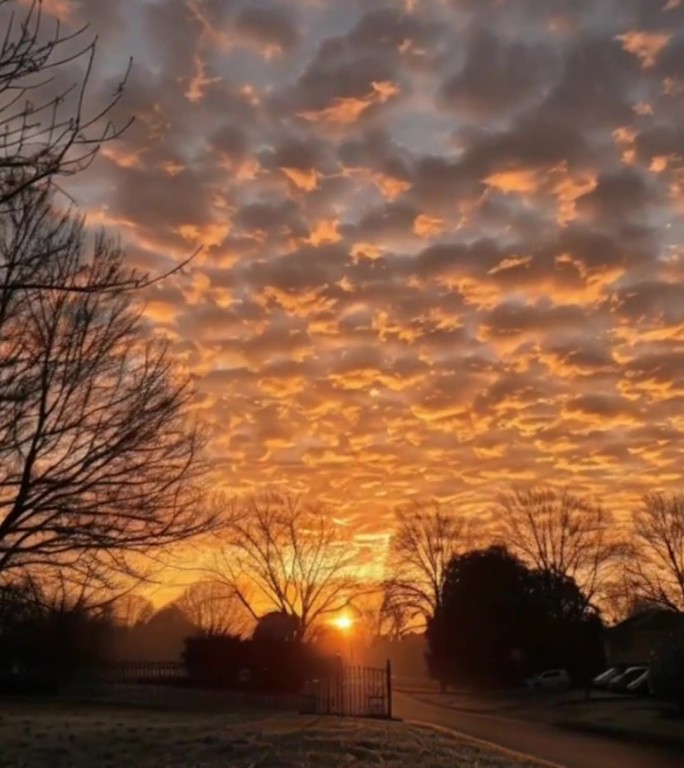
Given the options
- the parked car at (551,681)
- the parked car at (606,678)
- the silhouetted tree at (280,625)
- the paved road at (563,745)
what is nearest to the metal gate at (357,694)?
the paved road at (563,745)

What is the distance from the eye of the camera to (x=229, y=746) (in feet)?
60.5

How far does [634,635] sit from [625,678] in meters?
28.7

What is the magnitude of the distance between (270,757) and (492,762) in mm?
3883

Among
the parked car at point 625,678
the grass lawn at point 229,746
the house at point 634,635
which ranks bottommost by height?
the grass lawn at point 229,746

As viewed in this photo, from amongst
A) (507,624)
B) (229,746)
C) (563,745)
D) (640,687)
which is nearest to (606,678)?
(507,624)

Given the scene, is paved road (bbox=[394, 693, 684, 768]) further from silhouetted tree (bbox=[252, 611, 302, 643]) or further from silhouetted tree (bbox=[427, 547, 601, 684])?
silhouetted tree (bbox=[427, 547, 601, 684])

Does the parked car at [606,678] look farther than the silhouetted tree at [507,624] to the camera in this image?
No

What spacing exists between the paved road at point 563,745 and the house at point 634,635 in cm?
4376

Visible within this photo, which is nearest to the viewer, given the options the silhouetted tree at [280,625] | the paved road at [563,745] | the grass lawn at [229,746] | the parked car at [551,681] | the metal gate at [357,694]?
the grass lawn at [229,746]

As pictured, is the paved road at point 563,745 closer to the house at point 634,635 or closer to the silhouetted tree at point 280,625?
the silhouetted tree at point 280,625

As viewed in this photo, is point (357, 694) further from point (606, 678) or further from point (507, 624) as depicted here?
point (507, 624)

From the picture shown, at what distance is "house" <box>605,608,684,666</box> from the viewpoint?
248ft

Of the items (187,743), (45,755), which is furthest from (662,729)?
(45,755)

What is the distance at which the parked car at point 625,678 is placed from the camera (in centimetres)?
5133
